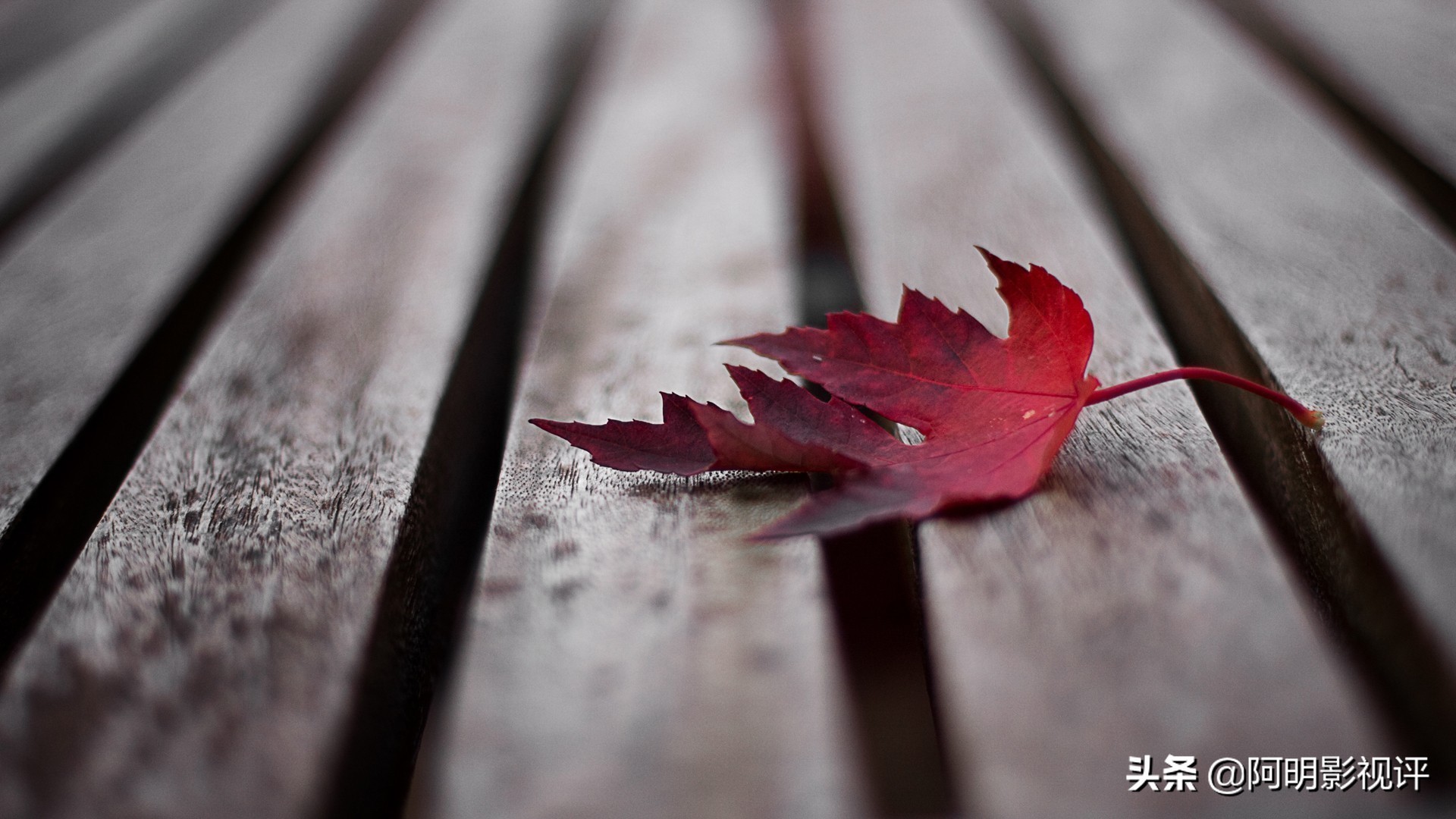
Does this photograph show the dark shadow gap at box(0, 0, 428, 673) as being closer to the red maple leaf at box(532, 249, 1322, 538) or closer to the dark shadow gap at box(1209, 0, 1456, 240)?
the red maple leaf at box(532, 249, 1322, 538)

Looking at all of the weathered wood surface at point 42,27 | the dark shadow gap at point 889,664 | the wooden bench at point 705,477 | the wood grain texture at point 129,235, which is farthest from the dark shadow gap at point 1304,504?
the weathered wood surface at point 42,27

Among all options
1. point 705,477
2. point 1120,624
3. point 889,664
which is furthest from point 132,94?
point 1120,624

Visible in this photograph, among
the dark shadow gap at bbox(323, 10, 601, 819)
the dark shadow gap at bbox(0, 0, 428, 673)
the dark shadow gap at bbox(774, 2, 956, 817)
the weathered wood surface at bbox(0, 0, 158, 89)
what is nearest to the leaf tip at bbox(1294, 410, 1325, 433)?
the dark shadow gap at bbox(774, 2, 956, 817)

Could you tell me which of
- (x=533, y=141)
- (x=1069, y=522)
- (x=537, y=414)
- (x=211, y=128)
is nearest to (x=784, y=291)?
(x=537, y=414)

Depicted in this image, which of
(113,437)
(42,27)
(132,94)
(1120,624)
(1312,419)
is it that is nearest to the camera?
(1120,624)

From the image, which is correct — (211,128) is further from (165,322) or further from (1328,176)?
(1328,176)

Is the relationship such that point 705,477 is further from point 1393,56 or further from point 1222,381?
point 1393,56
